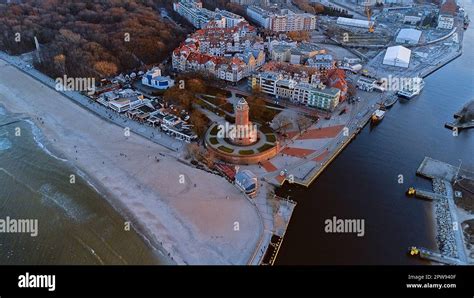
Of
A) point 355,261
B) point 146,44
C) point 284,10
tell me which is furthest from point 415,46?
point 355,261

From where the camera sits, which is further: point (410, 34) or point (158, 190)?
point (410, 34)

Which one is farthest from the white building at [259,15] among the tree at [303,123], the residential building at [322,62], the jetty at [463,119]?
the jetty at [463,119]

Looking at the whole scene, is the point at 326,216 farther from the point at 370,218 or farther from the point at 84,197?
the point at 84,197

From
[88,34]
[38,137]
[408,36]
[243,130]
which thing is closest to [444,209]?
[243,130]

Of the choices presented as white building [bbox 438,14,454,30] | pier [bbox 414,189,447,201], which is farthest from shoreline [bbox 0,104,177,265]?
white building [bbox 438,14,454,30]

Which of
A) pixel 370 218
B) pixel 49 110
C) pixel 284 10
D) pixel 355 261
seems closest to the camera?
pixel 355 261

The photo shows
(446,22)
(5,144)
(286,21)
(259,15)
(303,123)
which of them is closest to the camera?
(5,144)

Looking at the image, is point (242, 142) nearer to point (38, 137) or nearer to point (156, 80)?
point (156, 80)
